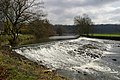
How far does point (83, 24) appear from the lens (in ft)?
333

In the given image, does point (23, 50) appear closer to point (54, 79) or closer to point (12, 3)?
point (54, 79)

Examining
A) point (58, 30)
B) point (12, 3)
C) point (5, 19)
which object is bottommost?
point (58, 30)

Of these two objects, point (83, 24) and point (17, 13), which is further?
point (83, 24)

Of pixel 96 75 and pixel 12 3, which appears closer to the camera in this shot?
pixel 96 75

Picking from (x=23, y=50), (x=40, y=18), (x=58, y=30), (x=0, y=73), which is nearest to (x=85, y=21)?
(x=58, y=30)

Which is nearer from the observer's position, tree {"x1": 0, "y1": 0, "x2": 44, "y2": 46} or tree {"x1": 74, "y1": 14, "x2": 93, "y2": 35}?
tree {"x1": 0, "y1": 0, "x2": 44, "y2": 46}

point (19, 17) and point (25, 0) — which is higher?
point (25, 0)

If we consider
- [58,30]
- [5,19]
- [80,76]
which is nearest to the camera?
[80,76]

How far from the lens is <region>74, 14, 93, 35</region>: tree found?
99.6 m

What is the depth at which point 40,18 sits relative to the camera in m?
43.2

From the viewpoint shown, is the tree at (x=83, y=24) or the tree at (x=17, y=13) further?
the tree at (x=83, y=24)

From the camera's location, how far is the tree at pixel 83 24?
99.6 meters

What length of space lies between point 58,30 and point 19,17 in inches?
3636

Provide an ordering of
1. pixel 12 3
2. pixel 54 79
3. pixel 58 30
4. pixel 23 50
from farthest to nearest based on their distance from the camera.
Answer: pixel 58 30 → pixel 12 3 → pixel 23 50 → pixel 54 79
